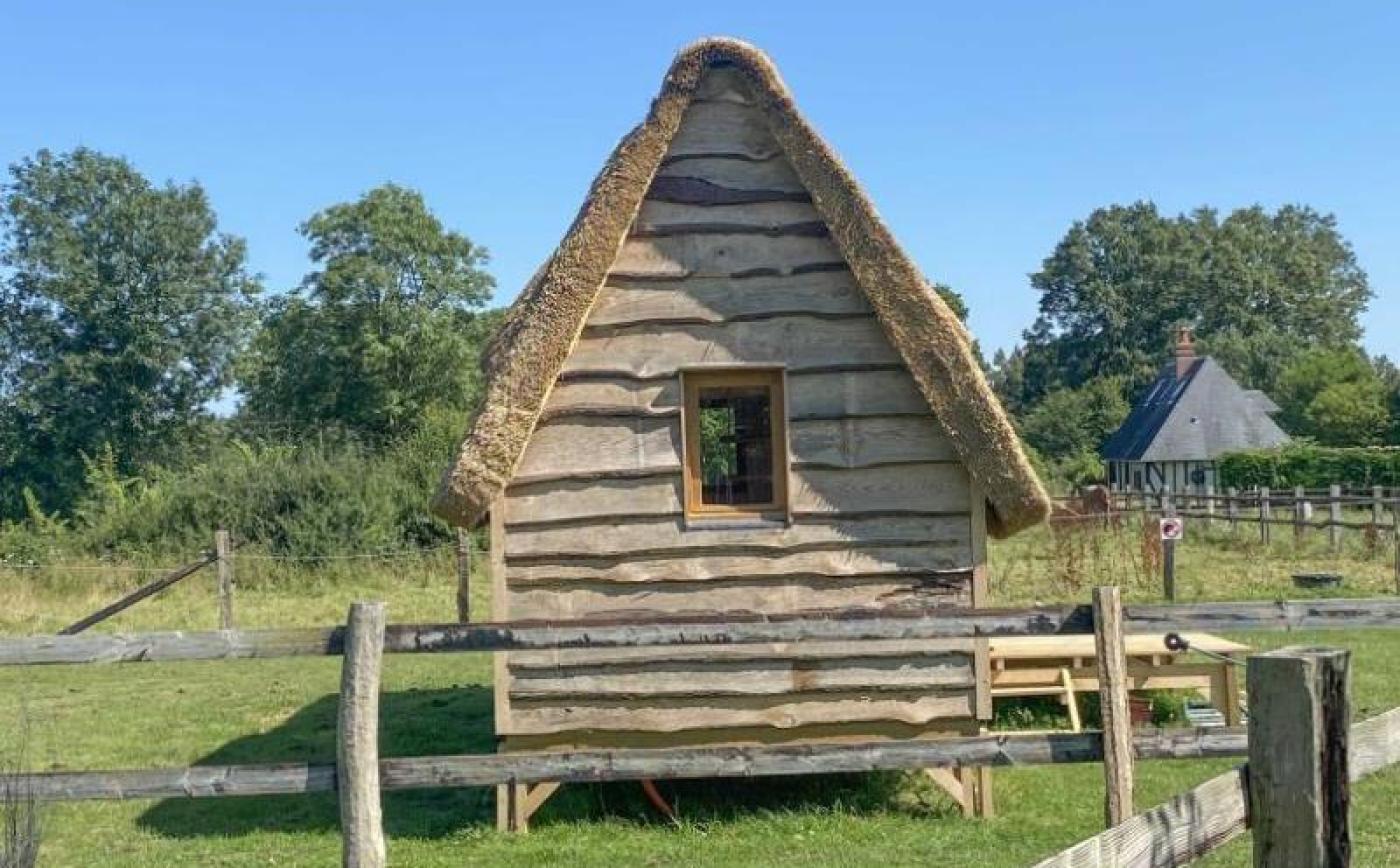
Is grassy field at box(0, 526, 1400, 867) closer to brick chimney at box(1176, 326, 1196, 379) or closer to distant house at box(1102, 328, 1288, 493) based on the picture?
distant house at box(1102, 328, 1288, 493)

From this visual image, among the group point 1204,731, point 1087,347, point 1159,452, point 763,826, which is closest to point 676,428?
point 763,826

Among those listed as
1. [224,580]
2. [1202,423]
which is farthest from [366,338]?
[1202,423]

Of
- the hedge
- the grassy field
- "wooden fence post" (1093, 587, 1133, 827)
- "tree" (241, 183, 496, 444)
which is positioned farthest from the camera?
"tree" (241, 183, 496, 444)

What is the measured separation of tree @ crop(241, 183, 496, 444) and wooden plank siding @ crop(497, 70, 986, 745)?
43.7 meters

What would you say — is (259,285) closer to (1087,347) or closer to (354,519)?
(354,519)

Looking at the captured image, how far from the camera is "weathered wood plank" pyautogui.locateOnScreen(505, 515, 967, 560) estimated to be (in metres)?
8.12

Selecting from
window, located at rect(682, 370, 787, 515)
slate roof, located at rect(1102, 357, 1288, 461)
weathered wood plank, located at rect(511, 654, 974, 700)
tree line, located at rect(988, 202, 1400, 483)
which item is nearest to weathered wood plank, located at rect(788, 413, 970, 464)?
window, located at rect(682, 370, 787, 515)

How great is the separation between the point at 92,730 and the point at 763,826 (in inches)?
312

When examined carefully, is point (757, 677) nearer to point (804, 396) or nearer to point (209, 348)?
point (804, 396)

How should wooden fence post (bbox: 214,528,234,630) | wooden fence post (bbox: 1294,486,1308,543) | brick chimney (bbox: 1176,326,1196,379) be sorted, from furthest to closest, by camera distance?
1. brick chimney (bbox: 1176,326,1196,379)
2. wooden fence post (bbox: 1294,486,1308,543)
3. wooden fence post (bbox: 214,528,234,630)

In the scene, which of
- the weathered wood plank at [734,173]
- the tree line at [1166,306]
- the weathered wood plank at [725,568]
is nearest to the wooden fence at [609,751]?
the weathered wood plank at [725,568]

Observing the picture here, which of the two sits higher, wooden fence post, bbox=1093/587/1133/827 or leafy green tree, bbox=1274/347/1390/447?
leafy green tree, bbox=1274/347/1390/447

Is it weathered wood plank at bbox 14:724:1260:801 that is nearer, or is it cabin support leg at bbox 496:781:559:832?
weathered wood plank at bbox 14:724:1260:801

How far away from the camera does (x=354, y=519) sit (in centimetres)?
2838
